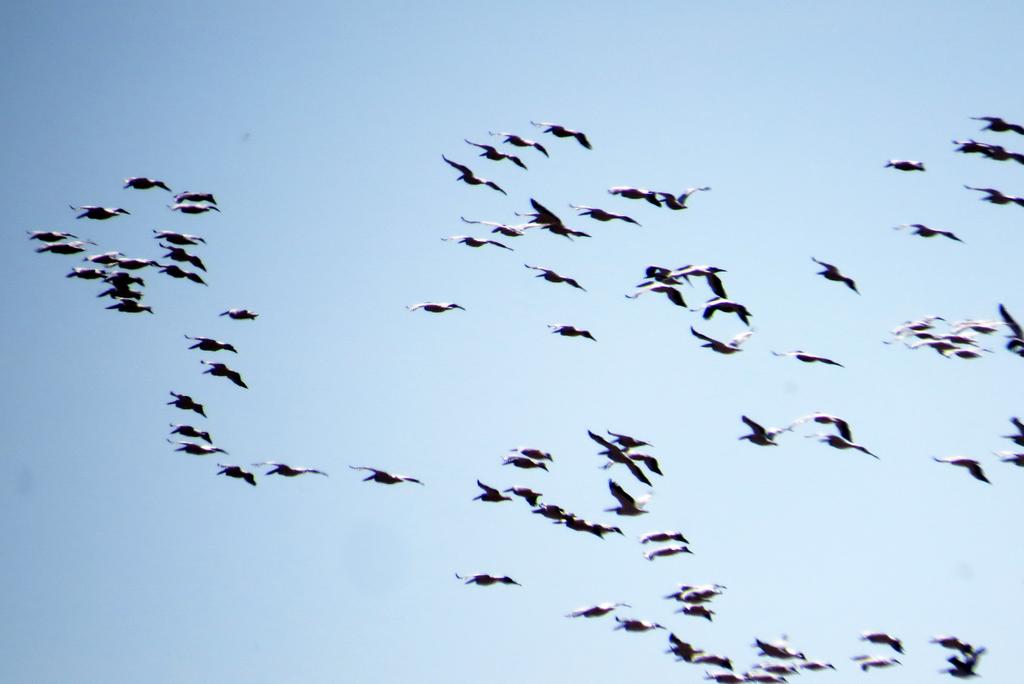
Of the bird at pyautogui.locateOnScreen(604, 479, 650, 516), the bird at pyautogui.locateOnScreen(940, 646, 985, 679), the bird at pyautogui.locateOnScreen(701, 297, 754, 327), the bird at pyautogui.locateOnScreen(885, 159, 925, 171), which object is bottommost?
the bird at pyautogui.locateOnScreen(940, 646, 985, 679)

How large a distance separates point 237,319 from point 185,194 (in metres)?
7.06

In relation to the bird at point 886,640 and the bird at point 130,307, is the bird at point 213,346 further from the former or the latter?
the bird at point 886,640

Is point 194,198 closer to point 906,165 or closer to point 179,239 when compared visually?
point 179,239

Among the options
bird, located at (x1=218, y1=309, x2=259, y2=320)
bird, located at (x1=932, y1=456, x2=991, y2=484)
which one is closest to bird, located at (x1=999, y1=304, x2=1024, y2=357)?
bird, located at (x1=932, y1=456, x2=991, y2=484)

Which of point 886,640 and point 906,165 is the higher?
point 906,165

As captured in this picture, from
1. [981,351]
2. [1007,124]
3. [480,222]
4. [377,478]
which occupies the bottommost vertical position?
[377,478]

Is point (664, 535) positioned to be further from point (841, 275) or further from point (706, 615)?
point (841, 275)

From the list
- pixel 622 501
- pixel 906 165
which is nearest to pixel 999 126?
pixel 906 165

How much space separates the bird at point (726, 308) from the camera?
6300 centimetres

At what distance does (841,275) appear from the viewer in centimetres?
6669

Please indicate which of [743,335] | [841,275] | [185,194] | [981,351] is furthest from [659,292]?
[185,194]

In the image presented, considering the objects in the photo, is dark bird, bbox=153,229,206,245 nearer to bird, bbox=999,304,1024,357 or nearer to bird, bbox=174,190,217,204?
bird, bbox=174,190,217,204

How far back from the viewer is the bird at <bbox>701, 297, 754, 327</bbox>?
63000 mm

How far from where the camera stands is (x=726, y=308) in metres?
63.6
